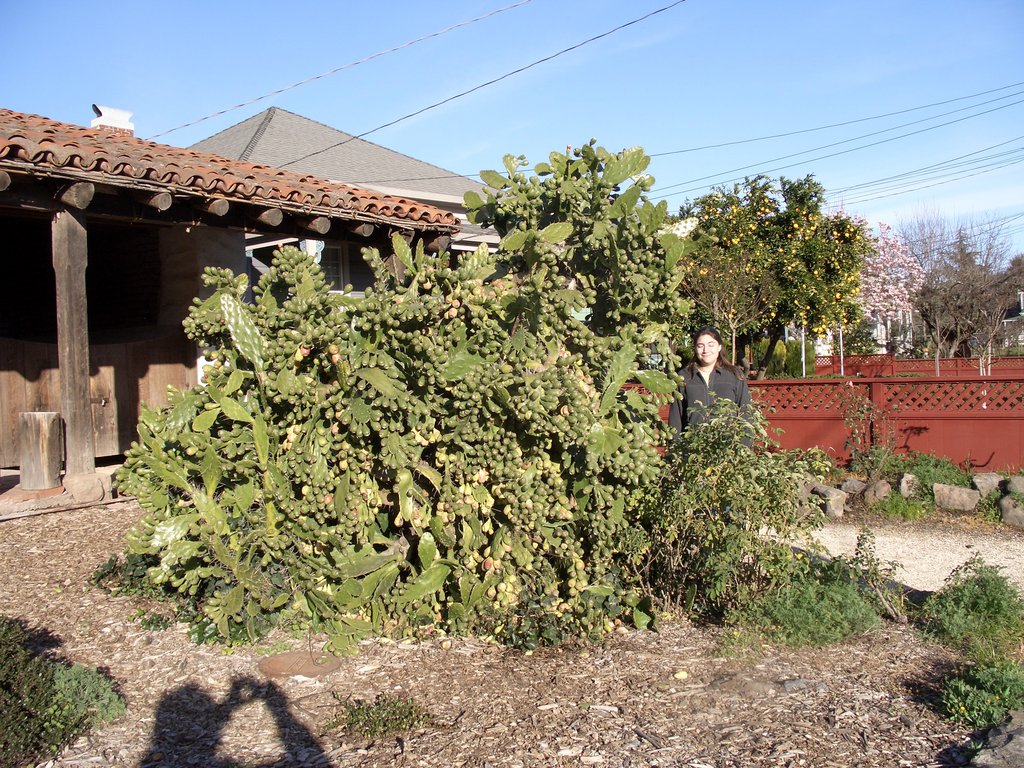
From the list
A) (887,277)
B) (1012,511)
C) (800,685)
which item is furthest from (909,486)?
(887,277)

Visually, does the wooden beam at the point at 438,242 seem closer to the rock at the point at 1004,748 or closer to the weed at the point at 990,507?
the weed at the point at 990,507

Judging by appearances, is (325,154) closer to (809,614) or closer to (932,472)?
(932,472)

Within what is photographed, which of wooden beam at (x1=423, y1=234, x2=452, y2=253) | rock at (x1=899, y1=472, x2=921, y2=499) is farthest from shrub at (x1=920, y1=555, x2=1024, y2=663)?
wooden beam at (x1=423, y1=234, x2=452, y2=253)

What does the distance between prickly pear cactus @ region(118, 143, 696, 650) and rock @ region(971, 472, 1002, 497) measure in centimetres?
469

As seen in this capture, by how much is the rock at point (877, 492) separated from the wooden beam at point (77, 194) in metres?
7.08

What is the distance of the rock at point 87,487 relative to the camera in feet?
22.8

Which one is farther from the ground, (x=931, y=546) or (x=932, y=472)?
(x=932, y=472)

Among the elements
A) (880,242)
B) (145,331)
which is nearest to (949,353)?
(880,242)

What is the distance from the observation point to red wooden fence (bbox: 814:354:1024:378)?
23.8 metres

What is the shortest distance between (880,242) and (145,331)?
3730 cm

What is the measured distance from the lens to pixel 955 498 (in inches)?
292

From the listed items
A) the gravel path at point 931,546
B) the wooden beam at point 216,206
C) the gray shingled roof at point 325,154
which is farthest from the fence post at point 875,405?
the gray shingled roof at point 325,154

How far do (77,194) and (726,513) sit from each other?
5.60m

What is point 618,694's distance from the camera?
11.7ft
